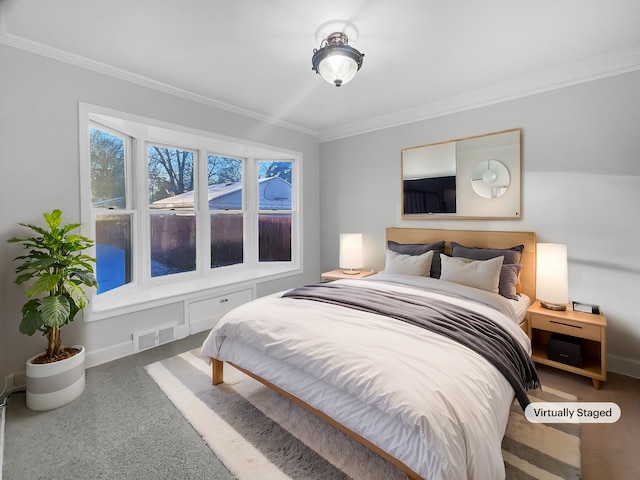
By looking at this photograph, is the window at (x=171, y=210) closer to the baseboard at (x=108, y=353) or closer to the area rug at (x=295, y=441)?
the baseboard at (x=108, y=353)

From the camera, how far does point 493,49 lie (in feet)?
7.57

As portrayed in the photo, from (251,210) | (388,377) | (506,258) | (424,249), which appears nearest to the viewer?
(388,377)

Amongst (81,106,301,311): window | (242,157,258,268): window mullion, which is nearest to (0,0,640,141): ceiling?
(81,106,301,311): window

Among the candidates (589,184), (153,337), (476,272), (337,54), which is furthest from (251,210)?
(589,184)

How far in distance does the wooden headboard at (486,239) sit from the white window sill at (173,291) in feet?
5.26

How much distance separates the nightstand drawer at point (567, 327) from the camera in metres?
2.23

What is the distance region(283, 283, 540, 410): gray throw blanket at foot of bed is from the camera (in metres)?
1.63

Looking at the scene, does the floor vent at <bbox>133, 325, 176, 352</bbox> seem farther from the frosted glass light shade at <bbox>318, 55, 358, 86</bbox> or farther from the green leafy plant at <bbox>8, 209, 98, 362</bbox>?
the frosted glass light shade at <bbox>318, 55, 358, 86</bbox>

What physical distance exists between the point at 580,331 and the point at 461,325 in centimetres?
122

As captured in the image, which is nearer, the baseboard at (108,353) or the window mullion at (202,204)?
the baseboard at (108,353)

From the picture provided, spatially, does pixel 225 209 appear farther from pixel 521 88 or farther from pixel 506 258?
pixel 521 88

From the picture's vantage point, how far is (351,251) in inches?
156

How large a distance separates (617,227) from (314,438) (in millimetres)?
2832

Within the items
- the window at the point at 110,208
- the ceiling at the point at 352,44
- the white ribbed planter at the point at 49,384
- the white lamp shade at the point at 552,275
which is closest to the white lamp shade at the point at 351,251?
the ceiling at the point at 352,44
